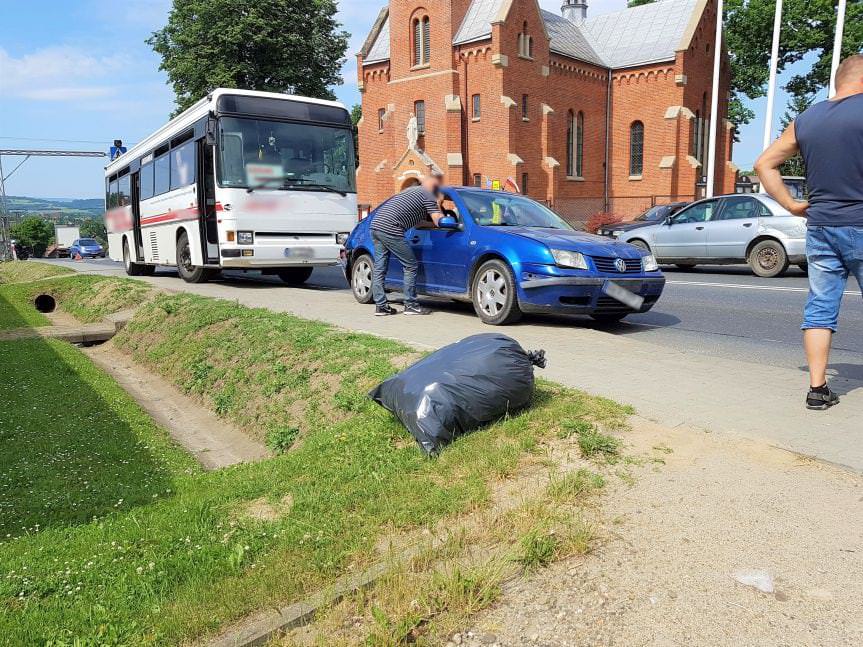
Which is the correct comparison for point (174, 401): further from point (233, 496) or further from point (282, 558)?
point (282, 558)

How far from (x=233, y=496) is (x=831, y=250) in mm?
3963

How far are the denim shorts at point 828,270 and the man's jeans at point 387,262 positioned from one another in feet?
17.5

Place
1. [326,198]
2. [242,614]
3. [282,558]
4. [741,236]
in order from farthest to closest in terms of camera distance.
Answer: [741,236] → [326,198] → [282,558] → [242,614]

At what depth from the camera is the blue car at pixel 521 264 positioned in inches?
313

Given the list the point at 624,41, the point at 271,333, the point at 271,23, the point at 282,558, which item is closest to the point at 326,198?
the point at 271,333

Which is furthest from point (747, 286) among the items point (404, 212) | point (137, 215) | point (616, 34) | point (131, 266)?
point (616, 34)

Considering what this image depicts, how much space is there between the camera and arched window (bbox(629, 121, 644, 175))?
152 feet

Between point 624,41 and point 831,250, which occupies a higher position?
point 624,41

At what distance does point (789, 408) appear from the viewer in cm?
473

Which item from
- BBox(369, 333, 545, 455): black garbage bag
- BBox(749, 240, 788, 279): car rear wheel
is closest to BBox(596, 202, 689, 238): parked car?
BBox(749, 240, 788, 279): car rear wheel

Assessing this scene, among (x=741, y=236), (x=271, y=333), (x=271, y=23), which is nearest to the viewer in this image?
(x=271, y=333)

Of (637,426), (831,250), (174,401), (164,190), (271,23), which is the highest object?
(271,23)

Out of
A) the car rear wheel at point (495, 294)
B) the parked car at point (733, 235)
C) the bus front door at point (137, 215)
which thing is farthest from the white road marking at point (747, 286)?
the bus front door at point (137, 215)

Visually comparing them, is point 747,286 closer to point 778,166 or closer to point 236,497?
point 778,166
